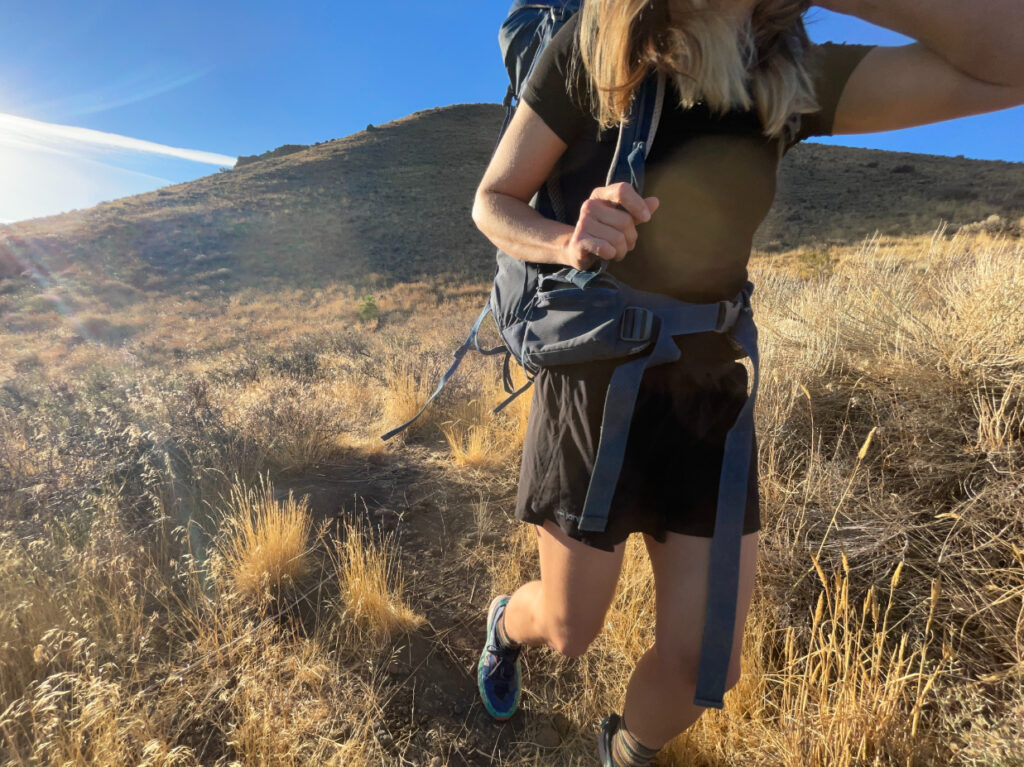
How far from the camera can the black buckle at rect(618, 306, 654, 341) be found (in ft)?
3.52

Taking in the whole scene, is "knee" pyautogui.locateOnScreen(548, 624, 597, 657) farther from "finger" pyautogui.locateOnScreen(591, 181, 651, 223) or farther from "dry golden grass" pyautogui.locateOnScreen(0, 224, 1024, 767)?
"finger" pyautogui.locateOnScreen(591, 181, 651, 223)

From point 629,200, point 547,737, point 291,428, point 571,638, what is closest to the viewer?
point 629,200

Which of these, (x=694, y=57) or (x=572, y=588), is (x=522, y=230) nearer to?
(x=694, y=57)

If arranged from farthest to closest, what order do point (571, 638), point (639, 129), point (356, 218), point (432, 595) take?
1. point (356, 218)
2. point (432, 595)
3. point (571, 638)
4. point (639, 129)

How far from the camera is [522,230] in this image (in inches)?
44.5

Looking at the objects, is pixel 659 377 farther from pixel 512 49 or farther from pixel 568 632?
pixel 512 49

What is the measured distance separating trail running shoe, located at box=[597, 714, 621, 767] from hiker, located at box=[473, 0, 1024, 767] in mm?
285

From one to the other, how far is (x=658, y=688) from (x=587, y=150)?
1327 millimetres

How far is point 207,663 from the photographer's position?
5.77ft

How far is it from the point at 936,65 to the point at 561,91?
80cm

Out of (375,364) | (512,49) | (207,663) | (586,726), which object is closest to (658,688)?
(586,726)

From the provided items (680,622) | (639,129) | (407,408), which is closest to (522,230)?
(639,129)

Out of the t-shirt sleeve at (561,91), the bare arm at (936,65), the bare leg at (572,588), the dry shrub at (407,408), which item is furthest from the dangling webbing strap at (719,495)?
the dry shrub at (407,408)

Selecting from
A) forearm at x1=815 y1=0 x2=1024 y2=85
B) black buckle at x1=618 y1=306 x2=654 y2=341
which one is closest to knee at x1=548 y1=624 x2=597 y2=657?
black buckle at x1=618 y1=306 x2=654 y2=341
